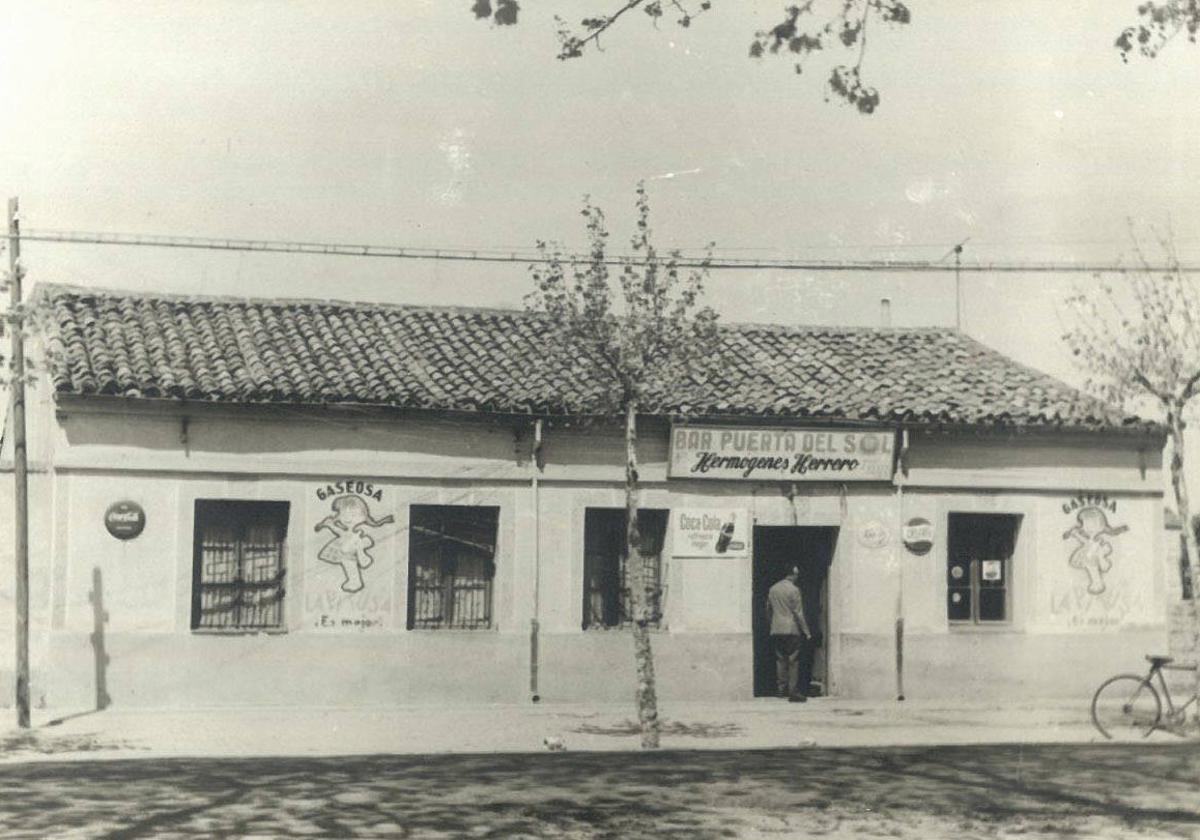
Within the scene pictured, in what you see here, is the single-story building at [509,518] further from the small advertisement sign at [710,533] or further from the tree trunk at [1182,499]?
the tree trunk at [1182,499]

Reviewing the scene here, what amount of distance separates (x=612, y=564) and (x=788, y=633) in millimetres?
2379

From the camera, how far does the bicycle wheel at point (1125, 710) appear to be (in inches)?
603

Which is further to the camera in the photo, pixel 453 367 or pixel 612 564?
pixel 453 367

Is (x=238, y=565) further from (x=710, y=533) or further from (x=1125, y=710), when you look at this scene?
(x=1125, y=710)

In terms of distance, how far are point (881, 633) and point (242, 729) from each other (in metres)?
8.37

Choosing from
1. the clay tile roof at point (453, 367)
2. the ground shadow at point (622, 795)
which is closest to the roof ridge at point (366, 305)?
the clay tile roof at point (453, 367)

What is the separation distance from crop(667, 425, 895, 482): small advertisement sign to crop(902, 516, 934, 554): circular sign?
0.71 metres

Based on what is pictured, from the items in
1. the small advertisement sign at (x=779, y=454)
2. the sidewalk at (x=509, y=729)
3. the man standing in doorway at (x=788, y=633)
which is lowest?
the sidewalk at (x=509, y=729)

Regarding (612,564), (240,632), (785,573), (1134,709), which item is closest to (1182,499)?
(1134,709)

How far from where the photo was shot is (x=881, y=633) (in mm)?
19781

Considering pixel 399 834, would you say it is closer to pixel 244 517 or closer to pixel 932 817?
pixel 932 817

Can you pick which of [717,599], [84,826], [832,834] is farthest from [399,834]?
[717,599]

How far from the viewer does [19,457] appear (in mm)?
15219

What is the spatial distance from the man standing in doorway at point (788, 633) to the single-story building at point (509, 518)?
18.0 inches
